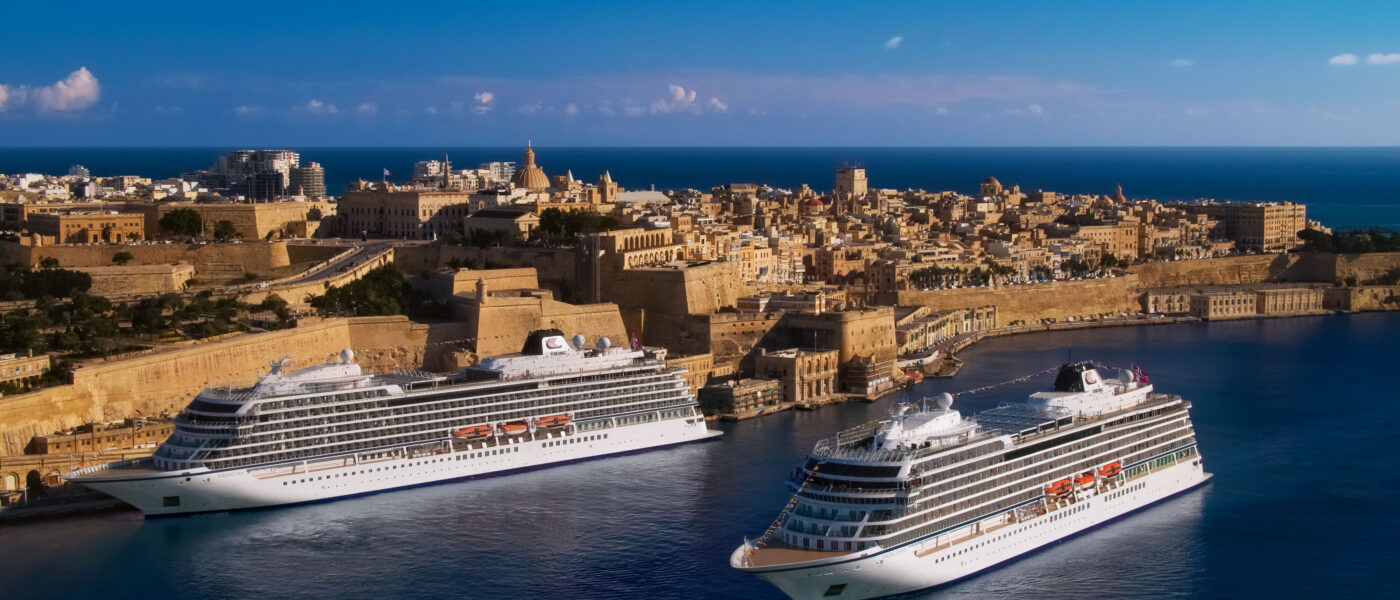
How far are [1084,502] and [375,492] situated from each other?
10401mm

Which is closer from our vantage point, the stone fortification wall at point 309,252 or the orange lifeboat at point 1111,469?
the orange lifeboat at point 1111,469

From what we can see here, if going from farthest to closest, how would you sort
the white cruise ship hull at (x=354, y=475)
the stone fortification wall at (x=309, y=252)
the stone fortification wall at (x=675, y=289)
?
the stone fortification wall at (x=309, y=252), the stone fortification wall at (x=675, y=289), the white cruise ship hull at (x=354, y=475)

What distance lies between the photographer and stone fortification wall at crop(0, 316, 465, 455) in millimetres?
23078

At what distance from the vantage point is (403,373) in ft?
86.0

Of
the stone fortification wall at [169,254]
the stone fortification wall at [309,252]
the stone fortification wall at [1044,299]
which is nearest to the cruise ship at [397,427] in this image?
the stone fortification wall at [169,254]

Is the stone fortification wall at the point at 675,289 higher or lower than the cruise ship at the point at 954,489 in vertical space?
higher

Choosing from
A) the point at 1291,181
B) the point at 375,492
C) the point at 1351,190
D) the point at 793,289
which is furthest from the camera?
the point at 1291,181

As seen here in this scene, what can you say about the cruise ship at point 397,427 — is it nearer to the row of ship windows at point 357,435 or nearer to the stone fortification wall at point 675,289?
the row of ship windows at point 357,435

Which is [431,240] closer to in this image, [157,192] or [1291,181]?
[157,192]

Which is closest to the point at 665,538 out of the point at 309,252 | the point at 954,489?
the point at 954,489

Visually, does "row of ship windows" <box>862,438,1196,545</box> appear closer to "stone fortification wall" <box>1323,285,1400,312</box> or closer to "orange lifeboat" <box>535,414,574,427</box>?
"orange lifeboat" <box>535,414,574,427</box>

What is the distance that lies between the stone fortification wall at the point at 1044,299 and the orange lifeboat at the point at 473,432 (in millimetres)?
18319

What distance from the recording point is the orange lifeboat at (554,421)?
83.7ft

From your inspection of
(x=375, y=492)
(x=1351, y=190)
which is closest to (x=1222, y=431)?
(x=375, y=492)
